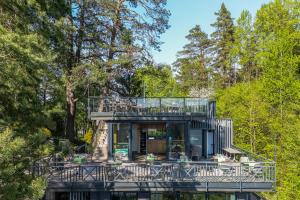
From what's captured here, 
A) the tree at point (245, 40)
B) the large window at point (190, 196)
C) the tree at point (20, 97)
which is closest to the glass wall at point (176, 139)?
the large window at point (190, 196)

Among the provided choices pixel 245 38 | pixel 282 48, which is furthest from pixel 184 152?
pixel 245 38

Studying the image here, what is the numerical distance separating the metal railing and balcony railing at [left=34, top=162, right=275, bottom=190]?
4750 mm

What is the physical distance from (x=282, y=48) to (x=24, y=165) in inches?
912

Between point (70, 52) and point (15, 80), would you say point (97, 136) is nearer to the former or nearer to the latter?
point (70, 52)

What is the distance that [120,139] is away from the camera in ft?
55.4

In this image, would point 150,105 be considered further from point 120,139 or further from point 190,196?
point 190,196

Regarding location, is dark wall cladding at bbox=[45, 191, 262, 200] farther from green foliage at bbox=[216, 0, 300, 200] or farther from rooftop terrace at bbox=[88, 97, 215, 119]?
green foliage at bbox=[216, 0, 300, 200]

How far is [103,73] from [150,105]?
11.9ft

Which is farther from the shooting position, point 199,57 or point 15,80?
point 199,57

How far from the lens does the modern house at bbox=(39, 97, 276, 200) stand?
12.3 meters

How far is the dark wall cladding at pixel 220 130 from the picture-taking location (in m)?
19.2

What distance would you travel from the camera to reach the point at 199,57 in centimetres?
5203

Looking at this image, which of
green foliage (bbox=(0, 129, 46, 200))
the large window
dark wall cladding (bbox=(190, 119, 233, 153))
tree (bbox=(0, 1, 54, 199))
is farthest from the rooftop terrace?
green foliage (bbox=(0, 129, 46, 200))

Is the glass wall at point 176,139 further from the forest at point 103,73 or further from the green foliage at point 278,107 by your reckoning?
the green foliage at point 278,107
